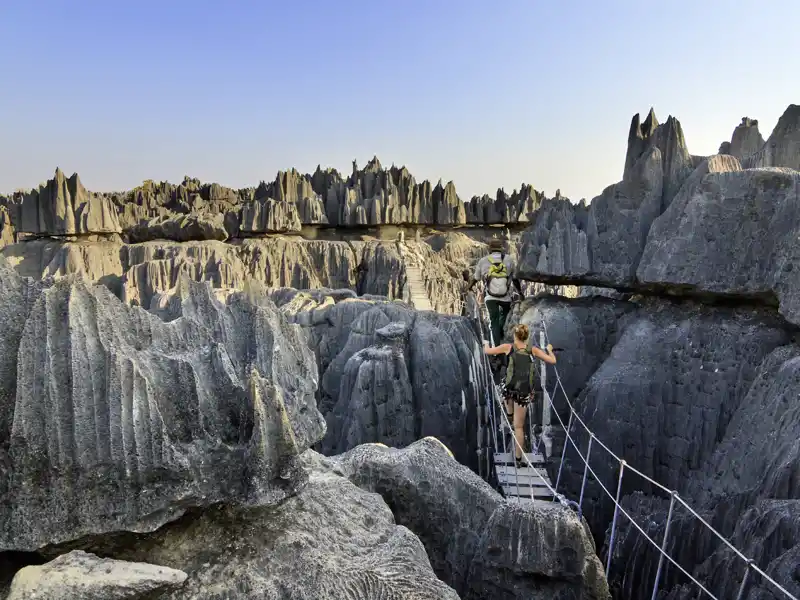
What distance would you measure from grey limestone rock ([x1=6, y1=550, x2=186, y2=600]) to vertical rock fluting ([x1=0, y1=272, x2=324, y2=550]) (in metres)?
0.12

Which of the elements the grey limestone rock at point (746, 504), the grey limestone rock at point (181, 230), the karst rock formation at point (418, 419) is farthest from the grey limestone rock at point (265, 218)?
the grey limestone rock at point (746, 504)

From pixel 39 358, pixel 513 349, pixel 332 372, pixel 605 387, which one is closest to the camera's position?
pixel 39 358

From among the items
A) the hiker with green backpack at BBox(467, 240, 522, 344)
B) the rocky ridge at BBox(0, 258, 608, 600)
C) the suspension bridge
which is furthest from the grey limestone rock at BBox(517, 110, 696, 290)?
the rocky ridge at BBox(0, 258, 608, 600)

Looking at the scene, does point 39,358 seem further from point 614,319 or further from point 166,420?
point 614,319

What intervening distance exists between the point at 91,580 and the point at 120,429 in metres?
0.51

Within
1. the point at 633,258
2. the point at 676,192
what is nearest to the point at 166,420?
the point at 633,258

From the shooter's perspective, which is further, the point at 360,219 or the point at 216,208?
the point at 216,208

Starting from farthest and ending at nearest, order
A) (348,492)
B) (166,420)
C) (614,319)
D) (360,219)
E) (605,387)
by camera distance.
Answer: (360,219) < (614,319) < (605,387) < (348,492) < (166,420)

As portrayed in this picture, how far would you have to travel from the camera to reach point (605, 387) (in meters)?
5.98

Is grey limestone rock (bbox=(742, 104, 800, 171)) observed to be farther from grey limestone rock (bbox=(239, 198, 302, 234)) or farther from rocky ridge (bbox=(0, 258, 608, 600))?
grey limestone rock (bbox=(239, 198, 302, 234))

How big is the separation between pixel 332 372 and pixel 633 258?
4098 mm

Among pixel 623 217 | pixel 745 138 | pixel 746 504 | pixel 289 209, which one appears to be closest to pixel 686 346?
pixel 623 217

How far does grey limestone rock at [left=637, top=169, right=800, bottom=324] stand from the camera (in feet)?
16.4

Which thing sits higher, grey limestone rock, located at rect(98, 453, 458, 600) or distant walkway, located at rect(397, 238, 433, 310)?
distant walkway, located at rect(397, 238, 433, 310)
